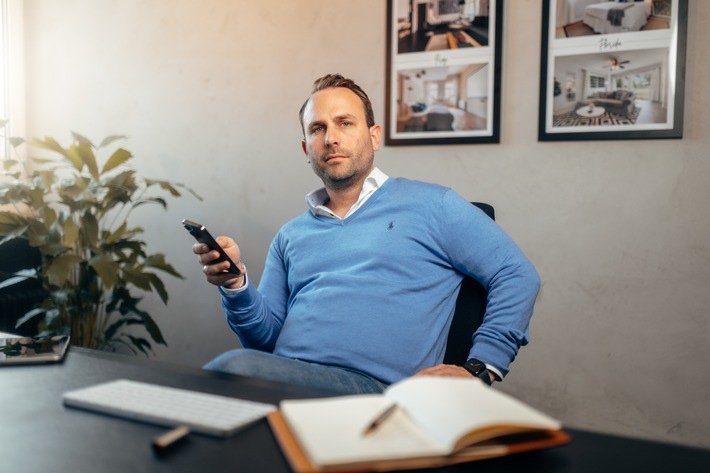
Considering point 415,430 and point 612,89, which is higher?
point 612,89

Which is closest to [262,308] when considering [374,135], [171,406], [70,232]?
[374,135]

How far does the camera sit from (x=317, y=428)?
28.5 inches

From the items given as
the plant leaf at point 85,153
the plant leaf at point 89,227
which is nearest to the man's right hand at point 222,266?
the plant leaf at point 89,227

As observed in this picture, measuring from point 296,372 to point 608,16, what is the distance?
1.54 meters

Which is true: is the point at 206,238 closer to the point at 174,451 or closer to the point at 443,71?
the point at 174,451

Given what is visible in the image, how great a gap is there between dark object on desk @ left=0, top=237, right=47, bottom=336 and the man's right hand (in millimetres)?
1503

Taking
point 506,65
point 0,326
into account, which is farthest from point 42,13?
point 506,65

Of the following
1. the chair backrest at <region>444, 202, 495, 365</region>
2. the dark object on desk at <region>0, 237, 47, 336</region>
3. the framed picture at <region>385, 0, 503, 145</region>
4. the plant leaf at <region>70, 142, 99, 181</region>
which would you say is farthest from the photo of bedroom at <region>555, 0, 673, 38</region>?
the dark object on desk at <region>0, 237, 47, 336</region>

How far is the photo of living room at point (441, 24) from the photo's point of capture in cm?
221

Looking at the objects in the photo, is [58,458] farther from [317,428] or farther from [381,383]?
[381,383]

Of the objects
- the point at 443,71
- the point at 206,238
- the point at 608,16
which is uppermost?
the point at 608,16

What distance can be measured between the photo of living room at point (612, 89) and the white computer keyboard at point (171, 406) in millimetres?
1613

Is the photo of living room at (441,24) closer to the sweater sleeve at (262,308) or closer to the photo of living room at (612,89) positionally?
the photo of living room at (612,89)

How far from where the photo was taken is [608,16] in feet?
6.64
